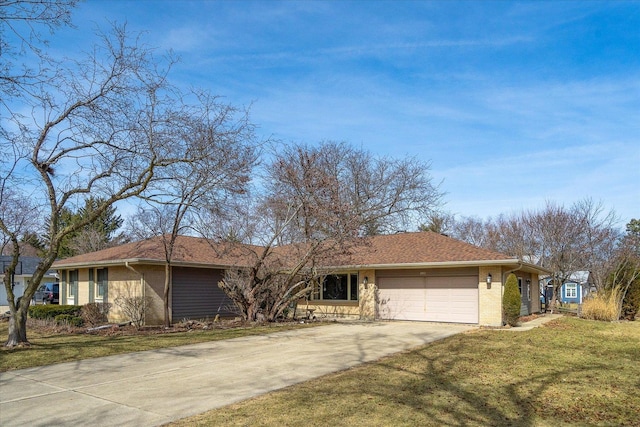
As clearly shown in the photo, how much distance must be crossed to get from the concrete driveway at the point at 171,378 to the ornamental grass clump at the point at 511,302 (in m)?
4.31

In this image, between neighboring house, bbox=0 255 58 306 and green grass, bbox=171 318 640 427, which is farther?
neighboring house, bbox=0 255 58 306

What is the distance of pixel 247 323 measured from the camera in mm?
18641

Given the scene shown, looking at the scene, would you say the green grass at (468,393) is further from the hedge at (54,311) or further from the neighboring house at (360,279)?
the hedge at (54,311)

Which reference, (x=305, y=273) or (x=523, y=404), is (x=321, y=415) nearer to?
(x=523, y=404)

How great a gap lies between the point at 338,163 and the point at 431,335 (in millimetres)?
18585

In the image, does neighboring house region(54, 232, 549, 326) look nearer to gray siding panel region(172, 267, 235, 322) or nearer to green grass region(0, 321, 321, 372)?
gray siding panel region(172, 267, 235, 322)

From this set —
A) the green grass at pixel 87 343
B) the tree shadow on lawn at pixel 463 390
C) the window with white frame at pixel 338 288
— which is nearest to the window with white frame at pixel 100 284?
the green grass at pixel 87 343

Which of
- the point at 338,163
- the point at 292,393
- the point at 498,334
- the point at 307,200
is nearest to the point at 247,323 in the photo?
the point at 307,200

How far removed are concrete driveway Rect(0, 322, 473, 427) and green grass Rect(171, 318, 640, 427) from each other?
66 cm

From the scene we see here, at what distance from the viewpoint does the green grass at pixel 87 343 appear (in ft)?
36.6

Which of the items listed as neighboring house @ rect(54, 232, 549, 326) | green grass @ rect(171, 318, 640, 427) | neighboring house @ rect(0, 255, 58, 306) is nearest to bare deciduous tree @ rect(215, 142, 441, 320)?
neighboring house @ rect(54, 232, 549, 326)

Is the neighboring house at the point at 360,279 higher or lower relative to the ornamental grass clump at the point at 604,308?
higher

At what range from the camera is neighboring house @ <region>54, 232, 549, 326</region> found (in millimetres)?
18812

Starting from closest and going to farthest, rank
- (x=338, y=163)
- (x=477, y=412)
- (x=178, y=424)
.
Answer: (x=178, y=424) → (x=477, y=412) → (x=338, y=163)
